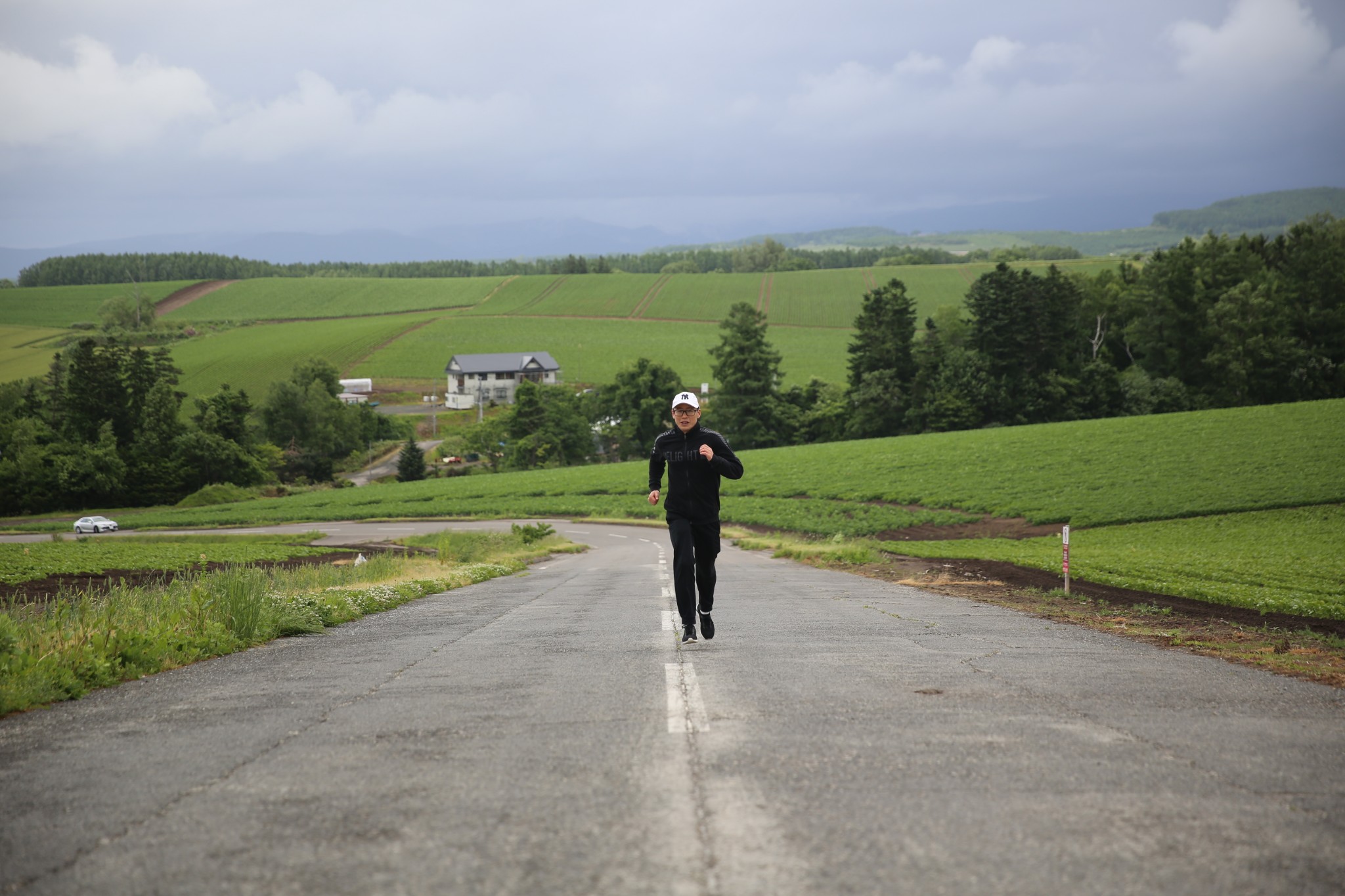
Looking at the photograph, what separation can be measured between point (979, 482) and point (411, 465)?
Answer: 173 ft

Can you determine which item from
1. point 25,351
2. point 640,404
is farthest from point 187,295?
point 640,404

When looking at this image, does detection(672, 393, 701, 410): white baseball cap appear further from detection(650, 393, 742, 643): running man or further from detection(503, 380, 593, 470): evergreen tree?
detection(503, 380, 593, 470): evergreen tree

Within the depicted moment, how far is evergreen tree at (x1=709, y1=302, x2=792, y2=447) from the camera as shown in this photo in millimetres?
88438

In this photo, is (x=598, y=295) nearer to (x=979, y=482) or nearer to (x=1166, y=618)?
(x=979, y=482)

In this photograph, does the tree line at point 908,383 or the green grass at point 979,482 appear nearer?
the green grass at point 979,482

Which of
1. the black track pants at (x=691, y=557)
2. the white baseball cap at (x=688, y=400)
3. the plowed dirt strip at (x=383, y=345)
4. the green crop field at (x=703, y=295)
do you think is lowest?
the black track pants at (x=691, y=557)

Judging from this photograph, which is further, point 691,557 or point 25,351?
point 25,351

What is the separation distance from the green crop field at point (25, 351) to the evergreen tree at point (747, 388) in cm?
7518

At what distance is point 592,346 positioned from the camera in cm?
13850

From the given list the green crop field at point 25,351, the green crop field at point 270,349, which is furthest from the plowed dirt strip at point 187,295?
the green crop field at point 270,349

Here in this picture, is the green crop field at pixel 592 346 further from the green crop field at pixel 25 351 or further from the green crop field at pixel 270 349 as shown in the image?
the green crop field at pixel 25 351

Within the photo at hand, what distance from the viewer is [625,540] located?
43438 millimetres

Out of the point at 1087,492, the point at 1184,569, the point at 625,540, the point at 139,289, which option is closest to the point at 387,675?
the point at 1184,569

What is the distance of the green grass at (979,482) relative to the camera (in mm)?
39219
